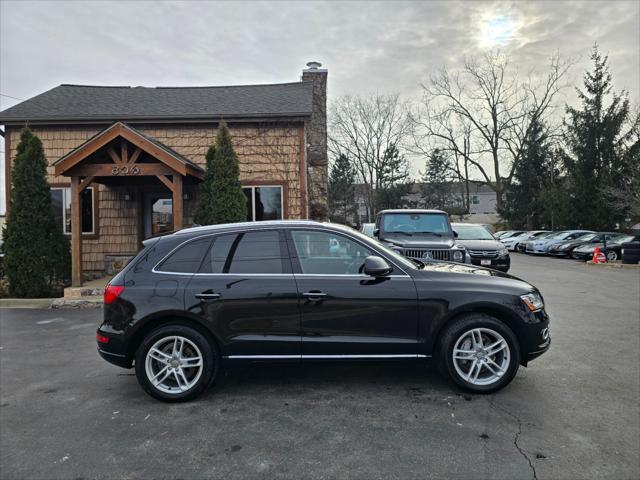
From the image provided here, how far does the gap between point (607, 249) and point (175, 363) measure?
64.7 ft

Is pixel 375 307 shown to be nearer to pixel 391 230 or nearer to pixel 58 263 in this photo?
pixel 391 230

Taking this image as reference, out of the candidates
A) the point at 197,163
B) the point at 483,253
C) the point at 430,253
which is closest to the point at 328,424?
the point at 430,253

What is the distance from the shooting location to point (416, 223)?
10.0 m

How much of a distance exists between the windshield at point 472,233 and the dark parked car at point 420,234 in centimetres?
340

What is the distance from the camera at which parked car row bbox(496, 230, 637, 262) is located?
18.3m

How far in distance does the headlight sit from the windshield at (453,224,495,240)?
30.6 ft

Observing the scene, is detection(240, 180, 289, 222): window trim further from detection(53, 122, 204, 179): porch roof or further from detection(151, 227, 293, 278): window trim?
detection(151, 227, 293, 278): window trim

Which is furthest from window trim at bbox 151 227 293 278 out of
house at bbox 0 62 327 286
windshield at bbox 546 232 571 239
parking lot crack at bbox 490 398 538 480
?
windshield at bbox 546 232 571 239

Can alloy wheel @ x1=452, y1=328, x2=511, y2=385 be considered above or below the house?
below

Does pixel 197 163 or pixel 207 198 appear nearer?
pixel 207 198

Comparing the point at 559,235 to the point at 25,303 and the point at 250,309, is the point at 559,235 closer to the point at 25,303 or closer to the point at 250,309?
the point at 250,309

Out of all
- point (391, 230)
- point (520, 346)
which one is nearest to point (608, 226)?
point (391, 230)

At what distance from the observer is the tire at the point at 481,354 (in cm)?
379

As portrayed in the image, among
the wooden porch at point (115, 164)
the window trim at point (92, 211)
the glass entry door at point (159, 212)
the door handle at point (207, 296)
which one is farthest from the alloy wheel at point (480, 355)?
the window trim at point (92, 211)
